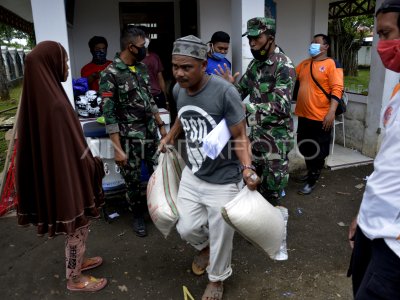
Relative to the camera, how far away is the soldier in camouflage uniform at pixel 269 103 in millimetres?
3100

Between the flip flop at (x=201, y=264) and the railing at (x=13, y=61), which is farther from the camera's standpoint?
the railing at (x=13, y=61)

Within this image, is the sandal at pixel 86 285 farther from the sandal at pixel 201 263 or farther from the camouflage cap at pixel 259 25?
the camouflage cap at pixel 259 25

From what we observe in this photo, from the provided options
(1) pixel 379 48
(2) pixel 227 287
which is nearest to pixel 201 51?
(1) pixel 379 48

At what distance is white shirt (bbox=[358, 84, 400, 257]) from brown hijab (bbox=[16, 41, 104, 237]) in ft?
5.84

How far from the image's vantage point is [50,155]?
7.41 ft

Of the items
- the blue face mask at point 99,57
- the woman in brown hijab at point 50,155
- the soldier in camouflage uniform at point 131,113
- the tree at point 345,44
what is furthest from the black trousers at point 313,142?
the tree at point 345,44

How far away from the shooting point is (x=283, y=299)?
8.63ft

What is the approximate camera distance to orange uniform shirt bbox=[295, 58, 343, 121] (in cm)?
413

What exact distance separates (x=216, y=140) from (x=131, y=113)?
55.9 inches

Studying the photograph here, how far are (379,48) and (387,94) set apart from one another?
432cm

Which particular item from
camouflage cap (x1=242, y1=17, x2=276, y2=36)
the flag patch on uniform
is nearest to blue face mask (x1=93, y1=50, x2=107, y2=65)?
the flag patch on uniform

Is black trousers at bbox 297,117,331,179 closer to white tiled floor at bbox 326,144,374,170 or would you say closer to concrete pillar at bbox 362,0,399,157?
white tiled floor at bbox 326,144,374,170

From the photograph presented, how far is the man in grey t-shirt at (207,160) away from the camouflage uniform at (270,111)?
69 cm

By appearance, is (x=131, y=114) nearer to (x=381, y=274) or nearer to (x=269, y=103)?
(x=269, y=103)
